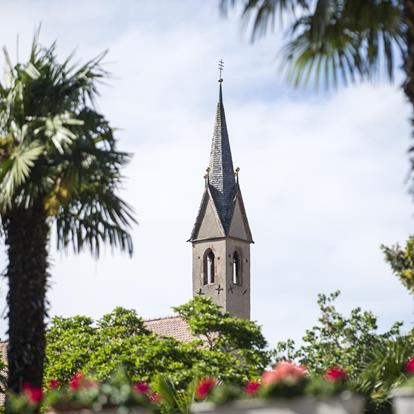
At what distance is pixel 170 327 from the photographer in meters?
63.2

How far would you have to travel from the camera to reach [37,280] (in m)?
15.4

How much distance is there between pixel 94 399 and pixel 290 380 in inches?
96.6

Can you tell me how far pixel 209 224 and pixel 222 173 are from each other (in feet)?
12.4

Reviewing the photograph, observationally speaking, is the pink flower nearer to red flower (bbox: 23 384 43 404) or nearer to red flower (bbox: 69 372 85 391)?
red flower (bbox: 69 372 85 391)

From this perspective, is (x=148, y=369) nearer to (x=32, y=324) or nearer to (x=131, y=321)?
(x=131, y=321)

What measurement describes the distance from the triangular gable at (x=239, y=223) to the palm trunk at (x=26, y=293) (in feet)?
211

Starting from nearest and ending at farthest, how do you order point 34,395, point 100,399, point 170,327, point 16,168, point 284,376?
point 284,376 → point 100,399 → point 34,395 → point 16,168 → point 170,327

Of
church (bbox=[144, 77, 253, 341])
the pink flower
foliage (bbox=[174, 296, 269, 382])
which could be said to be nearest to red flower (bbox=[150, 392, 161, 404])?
the pink flower

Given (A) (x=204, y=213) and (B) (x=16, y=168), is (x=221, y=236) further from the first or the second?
(B) (x=16, y=168)

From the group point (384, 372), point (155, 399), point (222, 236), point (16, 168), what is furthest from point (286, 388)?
point (222, 236)

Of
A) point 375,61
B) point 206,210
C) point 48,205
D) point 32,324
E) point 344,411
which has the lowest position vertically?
point 344,411

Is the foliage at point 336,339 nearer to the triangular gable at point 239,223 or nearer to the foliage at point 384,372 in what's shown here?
the foliage at point 384,372

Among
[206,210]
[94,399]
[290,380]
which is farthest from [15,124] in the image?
[206,210]

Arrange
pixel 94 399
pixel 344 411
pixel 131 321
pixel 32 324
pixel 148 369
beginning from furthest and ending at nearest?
pixel 131 321, pixel 148 369, pixel 32 324, pixel 94 399, pixel 344 411
